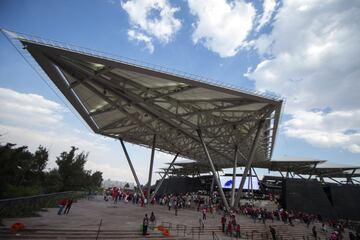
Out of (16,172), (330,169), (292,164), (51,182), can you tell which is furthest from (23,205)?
(330,169)

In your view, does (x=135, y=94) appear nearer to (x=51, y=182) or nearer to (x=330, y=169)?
(x=51, y=182)

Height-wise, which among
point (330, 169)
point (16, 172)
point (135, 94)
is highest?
point (330, 169)

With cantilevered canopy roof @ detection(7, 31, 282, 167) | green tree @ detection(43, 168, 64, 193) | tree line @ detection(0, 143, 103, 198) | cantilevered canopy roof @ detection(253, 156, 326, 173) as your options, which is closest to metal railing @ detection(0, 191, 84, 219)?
tree line @ detection(0, 143, 103, 198)

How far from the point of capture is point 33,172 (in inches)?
1057

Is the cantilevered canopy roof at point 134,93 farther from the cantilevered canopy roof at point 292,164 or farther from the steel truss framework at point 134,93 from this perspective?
the cantilevered canopy roof at point 292,164

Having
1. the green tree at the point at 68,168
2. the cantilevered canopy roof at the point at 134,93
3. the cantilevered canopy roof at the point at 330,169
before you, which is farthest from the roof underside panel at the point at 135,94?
the cantilevered canopy roof at the point at 330,169

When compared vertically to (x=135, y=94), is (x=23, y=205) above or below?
below

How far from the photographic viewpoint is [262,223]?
2395 cm

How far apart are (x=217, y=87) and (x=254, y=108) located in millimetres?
8643

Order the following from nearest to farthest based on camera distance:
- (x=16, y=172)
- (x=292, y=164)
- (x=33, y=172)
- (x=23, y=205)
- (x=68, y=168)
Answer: (x=23, y=205), (x=16, y=172), (x=33, y=172), (x=68, y=168), (x=292, y=164)

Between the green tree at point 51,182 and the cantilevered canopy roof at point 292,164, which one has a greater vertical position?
the cantilevered canopy roof at point 292,164

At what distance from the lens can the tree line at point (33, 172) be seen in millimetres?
19328

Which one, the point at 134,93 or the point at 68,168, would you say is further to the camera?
the point at 68,168

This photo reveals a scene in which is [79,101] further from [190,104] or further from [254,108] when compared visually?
[254,108]
